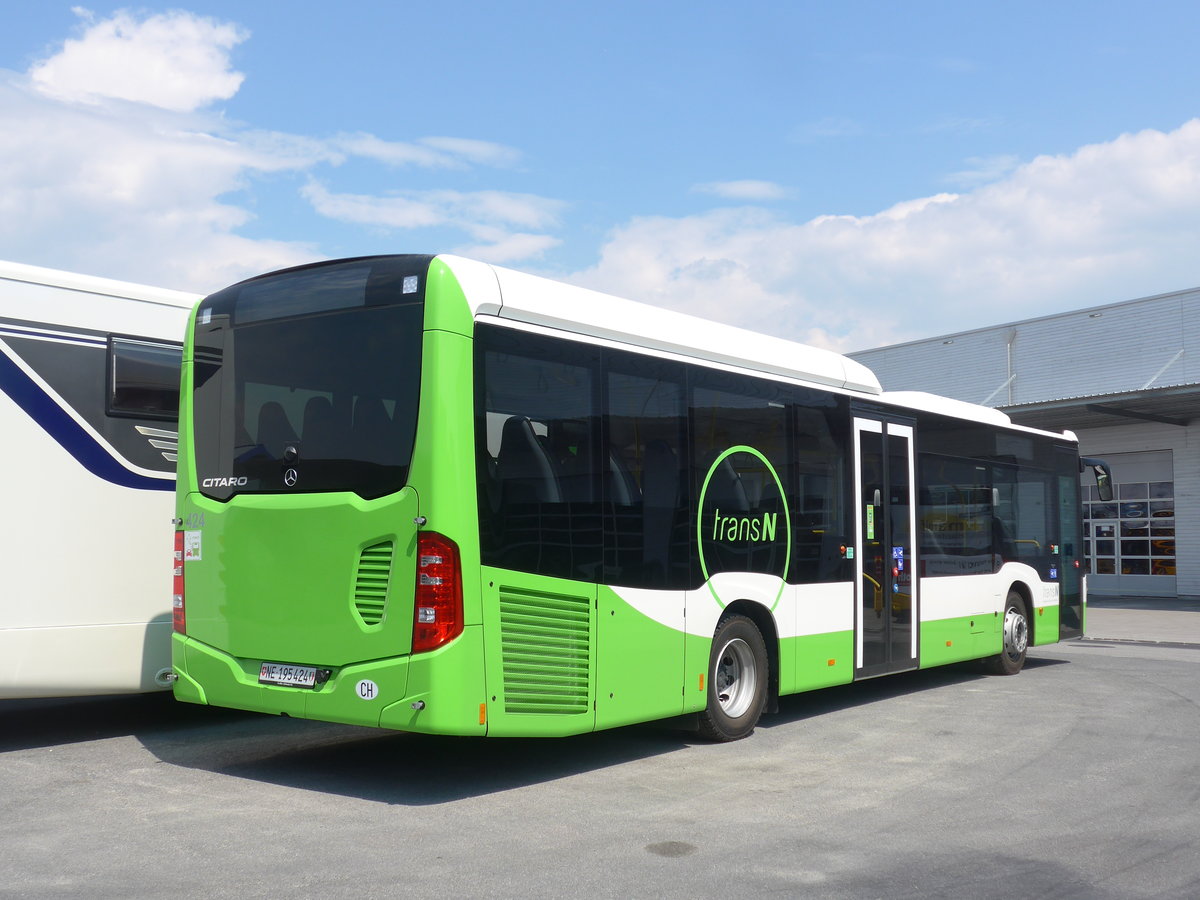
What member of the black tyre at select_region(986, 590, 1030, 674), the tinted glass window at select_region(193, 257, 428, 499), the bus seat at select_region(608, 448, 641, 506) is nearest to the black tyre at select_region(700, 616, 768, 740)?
Result: the bus seat at select_region(608, 448, 641, 506)

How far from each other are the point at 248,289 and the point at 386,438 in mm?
1796

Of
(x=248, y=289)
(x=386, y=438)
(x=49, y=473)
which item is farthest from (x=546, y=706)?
(x=49, y=473)

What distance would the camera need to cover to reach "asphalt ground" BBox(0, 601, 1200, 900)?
535 cm

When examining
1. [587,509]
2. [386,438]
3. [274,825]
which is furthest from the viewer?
[587,509]

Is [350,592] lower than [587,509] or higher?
lower

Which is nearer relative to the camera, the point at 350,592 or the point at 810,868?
the point at 810,868

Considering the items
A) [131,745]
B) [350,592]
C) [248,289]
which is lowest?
[131,745]

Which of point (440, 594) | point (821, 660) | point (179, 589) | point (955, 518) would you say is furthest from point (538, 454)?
point (955, 518)

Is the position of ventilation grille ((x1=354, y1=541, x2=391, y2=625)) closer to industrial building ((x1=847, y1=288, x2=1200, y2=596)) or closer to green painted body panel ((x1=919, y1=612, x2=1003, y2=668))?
green painted body panel ((x1=919, y1=612, x2=1003, y2=668))

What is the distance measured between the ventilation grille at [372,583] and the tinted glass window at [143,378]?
3.09m

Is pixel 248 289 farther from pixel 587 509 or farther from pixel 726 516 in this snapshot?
pixel 726 516

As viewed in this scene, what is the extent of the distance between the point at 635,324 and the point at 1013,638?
780 centimetres

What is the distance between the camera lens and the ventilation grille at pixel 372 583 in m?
6.86

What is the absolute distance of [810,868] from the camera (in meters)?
5.54
